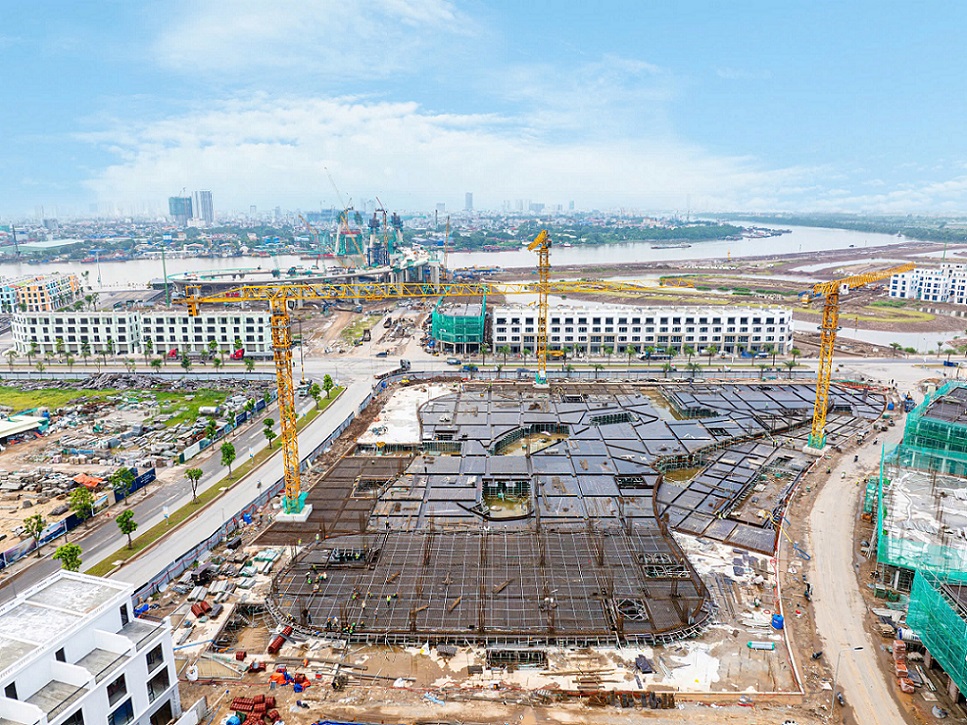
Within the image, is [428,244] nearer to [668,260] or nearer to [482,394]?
[668,260]

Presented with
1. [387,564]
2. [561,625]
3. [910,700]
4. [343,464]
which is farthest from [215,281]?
[910,700]

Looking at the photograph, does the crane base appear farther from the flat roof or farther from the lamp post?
the lamp post

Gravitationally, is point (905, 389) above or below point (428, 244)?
below

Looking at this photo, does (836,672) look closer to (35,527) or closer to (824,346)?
(824,346)

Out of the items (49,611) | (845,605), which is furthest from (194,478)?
(845,605)

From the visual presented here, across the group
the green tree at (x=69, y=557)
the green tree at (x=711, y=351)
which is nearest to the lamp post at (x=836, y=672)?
the green tree at (x=69, y=557)

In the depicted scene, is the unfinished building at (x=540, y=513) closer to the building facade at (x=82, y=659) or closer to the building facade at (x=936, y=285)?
the building facade at (x=82, y=659)
